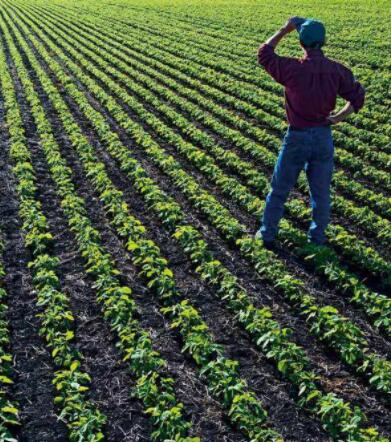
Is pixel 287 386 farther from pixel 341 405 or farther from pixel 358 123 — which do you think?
pixel 358 123

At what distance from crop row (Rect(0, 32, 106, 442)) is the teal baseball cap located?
3.81m

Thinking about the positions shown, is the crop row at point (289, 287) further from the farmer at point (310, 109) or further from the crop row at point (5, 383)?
the crop row at point (5, 383)

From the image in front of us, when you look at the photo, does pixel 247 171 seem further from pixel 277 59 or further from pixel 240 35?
pixel 240 35

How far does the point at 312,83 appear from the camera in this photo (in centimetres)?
586

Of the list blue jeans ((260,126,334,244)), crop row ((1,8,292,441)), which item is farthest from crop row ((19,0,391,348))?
crop row ((1,8,292,441))

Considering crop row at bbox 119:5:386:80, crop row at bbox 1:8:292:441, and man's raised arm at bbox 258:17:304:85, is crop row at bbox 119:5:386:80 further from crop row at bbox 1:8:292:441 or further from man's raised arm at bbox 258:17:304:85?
crop row at bbox 1:8:292:441

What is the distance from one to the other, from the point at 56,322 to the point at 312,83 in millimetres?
3737

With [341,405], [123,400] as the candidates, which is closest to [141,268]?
[123,400]

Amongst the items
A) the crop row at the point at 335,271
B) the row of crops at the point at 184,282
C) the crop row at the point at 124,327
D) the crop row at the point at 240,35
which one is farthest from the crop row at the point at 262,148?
the crop row at the point at 240,35

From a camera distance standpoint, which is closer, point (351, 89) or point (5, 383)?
point (5, 383)

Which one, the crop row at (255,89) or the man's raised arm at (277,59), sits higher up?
the man's raised arm at (277,59)

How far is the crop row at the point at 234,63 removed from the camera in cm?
1050

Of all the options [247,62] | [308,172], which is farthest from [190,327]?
[247,62]

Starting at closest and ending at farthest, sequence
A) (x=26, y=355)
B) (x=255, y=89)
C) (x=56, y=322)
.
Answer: (x=26, y=355) < (x=56, y=322) < (x=255, y=89)
